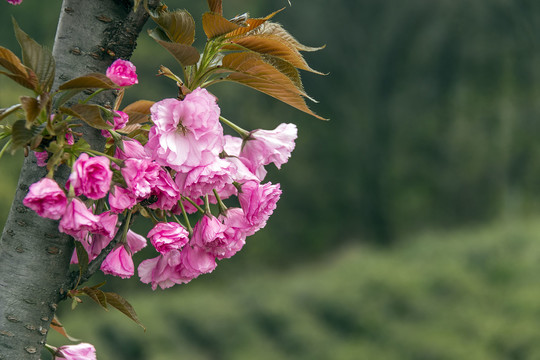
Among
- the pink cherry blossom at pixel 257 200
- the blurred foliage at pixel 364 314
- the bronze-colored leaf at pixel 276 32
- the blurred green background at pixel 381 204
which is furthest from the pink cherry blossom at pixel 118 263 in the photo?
the blurred green background at pixel 381 204

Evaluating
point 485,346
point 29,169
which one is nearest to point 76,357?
point 29,169

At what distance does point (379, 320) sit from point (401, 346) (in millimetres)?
274

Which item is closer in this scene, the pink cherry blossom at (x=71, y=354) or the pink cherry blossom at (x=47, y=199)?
the pink cherry blossom at (x=47, y=199)

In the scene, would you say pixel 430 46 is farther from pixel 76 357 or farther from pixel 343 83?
pixel 76 357

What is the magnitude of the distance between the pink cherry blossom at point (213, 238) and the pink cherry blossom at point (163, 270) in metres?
0.03

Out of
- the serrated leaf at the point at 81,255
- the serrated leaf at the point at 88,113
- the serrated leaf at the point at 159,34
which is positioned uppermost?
the serrated leaf at the point at 159,34

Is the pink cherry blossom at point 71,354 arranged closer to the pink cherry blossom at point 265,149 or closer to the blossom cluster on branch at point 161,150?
the blossom cluster on branch at point 161,150

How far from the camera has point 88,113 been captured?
1.59ft

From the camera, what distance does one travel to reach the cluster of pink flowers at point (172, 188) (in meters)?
0.48

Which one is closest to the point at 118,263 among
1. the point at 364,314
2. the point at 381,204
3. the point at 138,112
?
the point at 138,112

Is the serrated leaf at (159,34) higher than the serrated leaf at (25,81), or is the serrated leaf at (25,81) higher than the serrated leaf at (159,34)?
the serrated leaf at (159,34)

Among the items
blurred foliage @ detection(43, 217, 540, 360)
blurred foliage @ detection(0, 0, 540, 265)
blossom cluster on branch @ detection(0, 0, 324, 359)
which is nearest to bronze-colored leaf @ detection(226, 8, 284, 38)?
blossom cluster on branch @ detection(0, 0, 324, 359)

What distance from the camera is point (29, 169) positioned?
1.81 ft

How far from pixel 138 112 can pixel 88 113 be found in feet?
0.40
